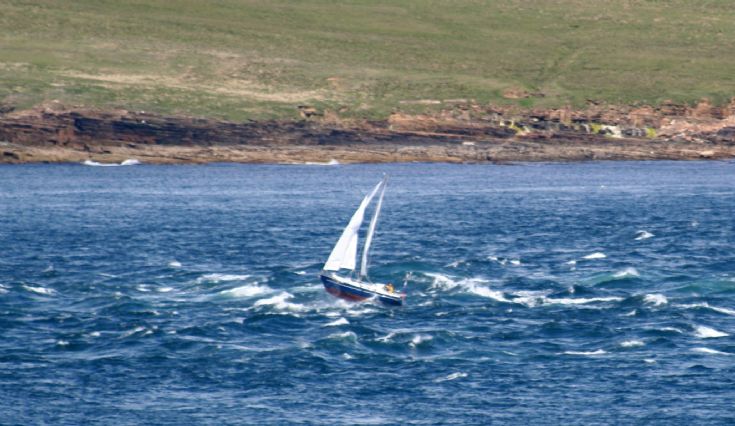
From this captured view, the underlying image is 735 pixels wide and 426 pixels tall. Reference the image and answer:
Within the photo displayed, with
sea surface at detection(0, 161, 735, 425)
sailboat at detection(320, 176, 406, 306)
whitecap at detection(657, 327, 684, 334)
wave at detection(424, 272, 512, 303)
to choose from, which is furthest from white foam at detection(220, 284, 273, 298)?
whitecap at detection(657, 327, 684, 334)

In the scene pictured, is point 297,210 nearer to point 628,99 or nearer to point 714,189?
point 714,189

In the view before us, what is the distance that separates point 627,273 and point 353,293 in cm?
1892

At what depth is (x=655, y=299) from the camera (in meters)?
72.8

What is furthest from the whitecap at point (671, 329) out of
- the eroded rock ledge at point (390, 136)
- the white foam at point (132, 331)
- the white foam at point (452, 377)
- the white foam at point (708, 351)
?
the eroded rock ledge at point (390, 136)

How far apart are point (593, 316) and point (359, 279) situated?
12.4 meters

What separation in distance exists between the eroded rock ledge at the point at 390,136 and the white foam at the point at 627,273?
295 ft

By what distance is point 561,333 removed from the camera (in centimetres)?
6469

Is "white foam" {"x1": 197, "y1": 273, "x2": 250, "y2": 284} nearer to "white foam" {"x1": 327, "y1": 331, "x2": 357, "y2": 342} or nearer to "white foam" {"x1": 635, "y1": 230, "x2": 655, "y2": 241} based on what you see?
"white foam" {"x1": 327, "y1": 331, "x2": 357, "y2": 342}

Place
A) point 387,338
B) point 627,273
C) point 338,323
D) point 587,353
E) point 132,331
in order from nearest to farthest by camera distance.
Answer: point 587,353 < point 387,338 < point 132,331 < point 338,323 < point 627,273

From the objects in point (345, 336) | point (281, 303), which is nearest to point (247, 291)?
point (281, 303)

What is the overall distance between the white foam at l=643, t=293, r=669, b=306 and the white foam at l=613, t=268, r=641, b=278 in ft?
21.5

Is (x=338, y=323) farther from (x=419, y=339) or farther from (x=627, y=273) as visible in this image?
(x=627, y=273)

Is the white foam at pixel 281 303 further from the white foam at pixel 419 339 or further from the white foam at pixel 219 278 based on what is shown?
the white foam at pixel 419 339

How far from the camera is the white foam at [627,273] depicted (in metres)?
80.6
